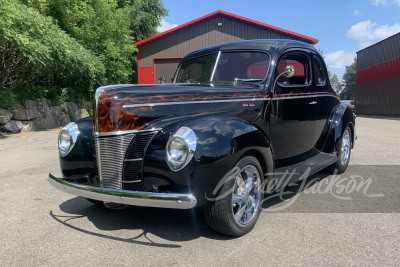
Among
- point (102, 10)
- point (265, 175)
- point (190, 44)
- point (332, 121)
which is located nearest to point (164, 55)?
point (190, 44)

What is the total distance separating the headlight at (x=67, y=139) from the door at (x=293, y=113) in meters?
2.13

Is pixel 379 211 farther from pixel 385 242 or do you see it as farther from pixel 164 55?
pixel 164 55

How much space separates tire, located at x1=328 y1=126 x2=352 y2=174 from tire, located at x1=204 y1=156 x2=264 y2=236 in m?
2.26

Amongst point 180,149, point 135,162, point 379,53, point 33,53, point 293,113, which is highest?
point 379,53

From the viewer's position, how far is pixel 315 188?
438 centimetres

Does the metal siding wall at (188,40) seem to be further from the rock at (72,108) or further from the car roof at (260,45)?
the car roof at (260,45)

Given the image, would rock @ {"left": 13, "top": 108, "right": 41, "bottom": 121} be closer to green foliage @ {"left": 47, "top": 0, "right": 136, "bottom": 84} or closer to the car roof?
green foliage @ {"left": 47, "top": 0, "right": 136, "bottom": 84}

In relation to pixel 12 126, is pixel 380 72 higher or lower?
higher

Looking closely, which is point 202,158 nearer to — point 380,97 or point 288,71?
point 288,71

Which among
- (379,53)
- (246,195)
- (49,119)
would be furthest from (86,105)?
(379,53)

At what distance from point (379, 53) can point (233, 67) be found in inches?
1102

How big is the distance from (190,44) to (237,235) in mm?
16958

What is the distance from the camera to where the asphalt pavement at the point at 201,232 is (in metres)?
2.48

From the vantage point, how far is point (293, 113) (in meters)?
3.94
